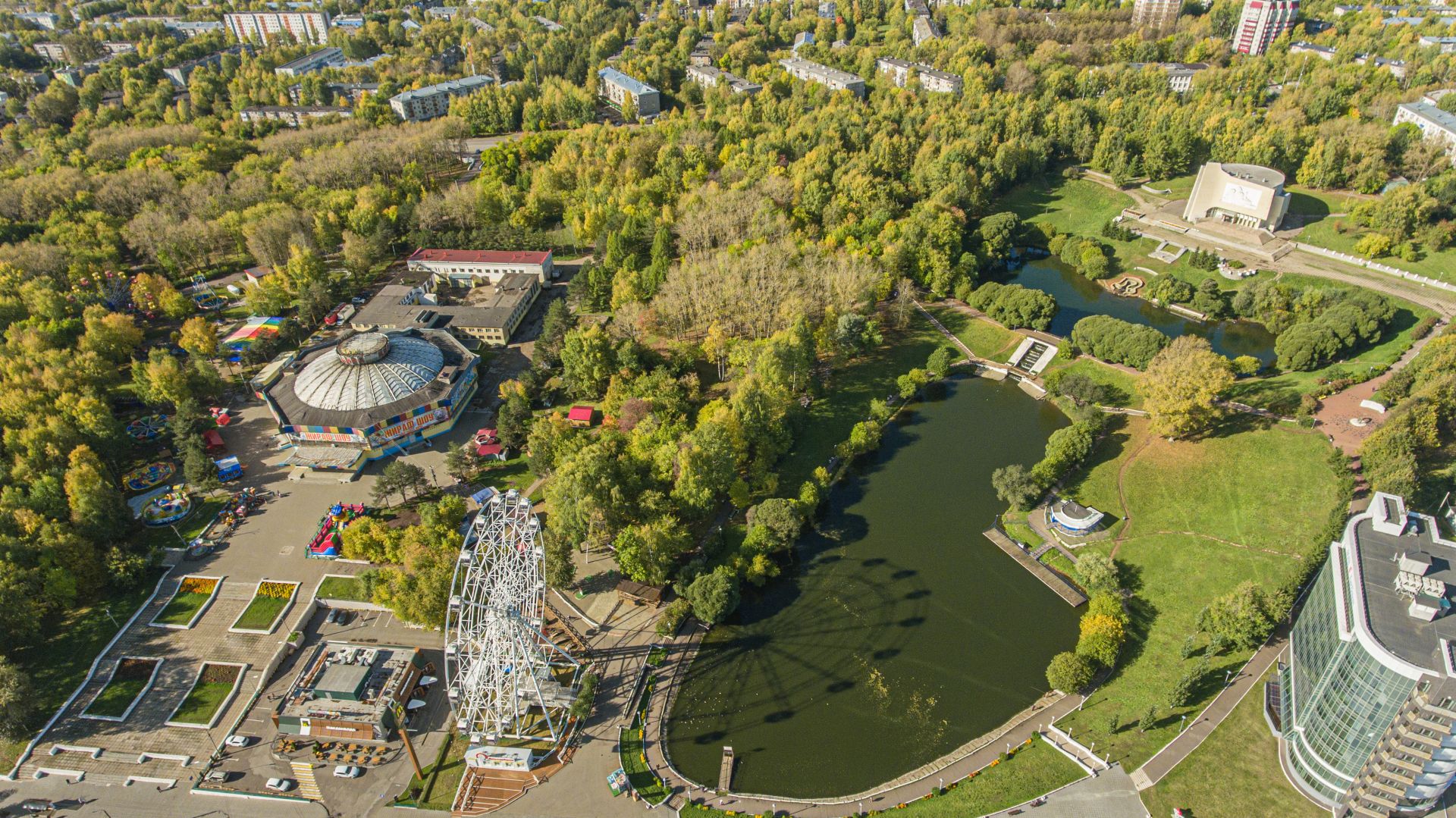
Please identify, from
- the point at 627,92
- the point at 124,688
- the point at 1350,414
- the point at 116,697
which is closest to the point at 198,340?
the point at 124,688

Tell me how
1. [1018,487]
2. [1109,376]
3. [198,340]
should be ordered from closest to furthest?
[1018,487], [1109,376], [198,340]

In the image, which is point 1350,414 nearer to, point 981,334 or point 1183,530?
point 1183,530

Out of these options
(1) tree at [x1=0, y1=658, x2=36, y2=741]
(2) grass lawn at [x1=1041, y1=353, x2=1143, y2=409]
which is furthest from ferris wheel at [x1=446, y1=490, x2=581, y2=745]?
(2) grass lawn at [x1=1041, y1=353, x2=1143, y2=409]

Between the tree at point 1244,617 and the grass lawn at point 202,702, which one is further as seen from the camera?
the grass lawn at point 202,702

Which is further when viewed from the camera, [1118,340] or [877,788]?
[1118,340]

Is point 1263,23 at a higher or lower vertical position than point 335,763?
higher

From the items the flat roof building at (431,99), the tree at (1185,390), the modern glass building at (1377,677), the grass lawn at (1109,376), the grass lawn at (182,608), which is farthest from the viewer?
the flat roof building at (431,99)

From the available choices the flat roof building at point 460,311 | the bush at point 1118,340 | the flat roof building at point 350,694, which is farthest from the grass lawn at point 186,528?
the bush at point 1118,340

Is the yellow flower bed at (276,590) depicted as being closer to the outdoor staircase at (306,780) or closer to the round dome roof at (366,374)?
the outdoor staircase at (306,780)
